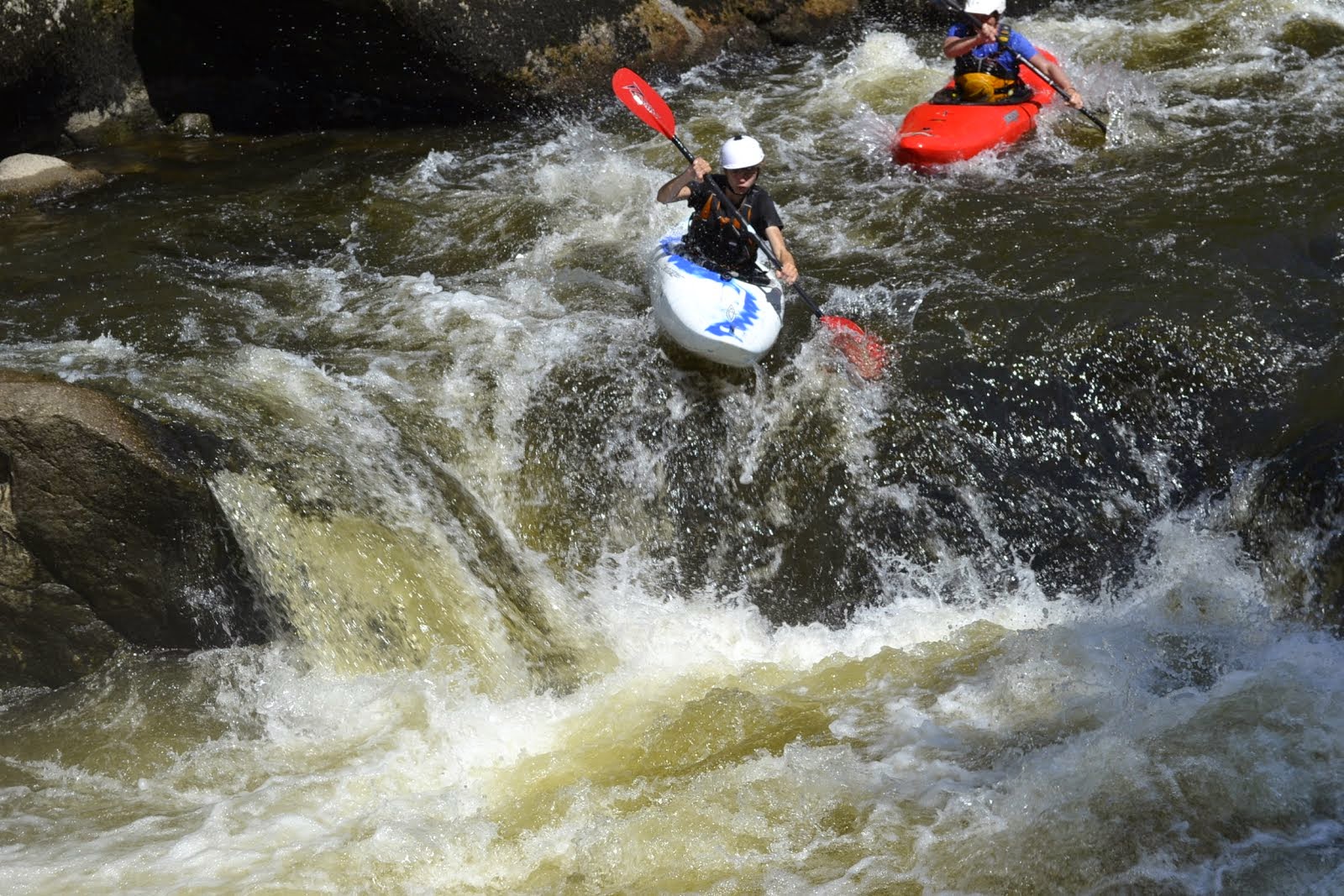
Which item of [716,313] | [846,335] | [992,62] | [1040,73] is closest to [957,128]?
[992,62]

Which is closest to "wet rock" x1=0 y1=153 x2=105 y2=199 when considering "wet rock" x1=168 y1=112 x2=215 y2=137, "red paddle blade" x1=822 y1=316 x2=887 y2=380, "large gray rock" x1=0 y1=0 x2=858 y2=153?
"large gray rock" x1=0 y1=0 x2=858 y2=153

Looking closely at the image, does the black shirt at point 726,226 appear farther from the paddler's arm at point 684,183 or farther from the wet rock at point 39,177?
the wet rock at point 39,177

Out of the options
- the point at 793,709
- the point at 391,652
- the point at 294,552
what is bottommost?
the point at 793,709

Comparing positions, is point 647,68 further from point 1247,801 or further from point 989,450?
point 1247,801

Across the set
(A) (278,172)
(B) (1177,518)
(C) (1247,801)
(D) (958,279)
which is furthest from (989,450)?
(A) (278,172)

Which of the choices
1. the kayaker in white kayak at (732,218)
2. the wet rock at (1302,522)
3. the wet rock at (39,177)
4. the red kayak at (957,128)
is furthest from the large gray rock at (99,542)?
the red kayak at (957,128)

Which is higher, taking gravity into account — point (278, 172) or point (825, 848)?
point (278, 172)

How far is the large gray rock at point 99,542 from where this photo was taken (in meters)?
4.06

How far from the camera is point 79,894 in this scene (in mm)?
3328

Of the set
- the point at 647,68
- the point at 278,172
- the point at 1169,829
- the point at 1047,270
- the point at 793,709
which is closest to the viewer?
the point at 1169,829

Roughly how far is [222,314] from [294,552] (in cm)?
199

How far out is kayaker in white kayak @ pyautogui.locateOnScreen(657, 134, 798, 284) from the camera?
5.45 m

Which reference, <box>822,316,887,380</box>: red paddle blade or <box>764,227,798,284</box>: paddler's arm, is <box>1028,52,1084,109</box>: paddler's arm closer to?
<box>764,227,798,284</box>: paddler's arm

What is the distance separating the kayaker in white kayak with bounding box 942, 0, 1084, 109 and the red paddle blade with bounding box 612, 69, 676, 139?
2038 millimetres
